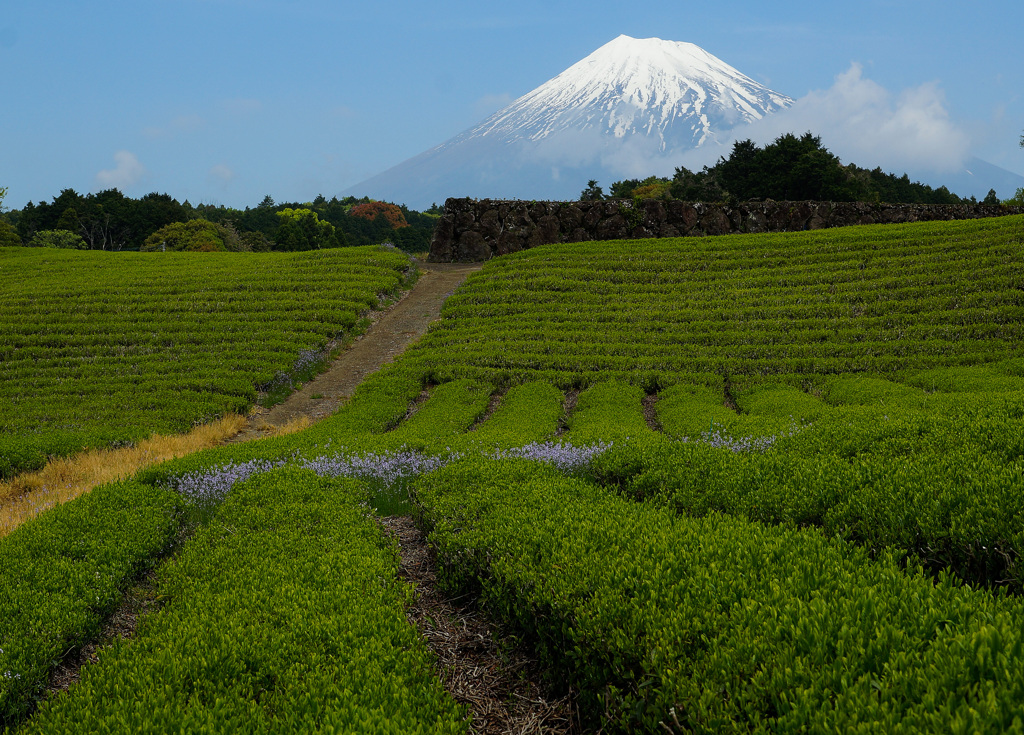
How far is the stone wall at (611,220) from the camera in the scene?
1976 inches

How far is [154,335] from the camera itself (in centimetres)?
2994

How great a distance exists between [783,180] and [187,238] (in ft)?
262

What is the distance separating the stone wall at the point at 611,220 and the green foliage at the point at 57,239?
219 feet

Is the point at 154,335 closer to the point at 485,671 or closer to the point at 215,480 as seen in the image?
the point at 215,480

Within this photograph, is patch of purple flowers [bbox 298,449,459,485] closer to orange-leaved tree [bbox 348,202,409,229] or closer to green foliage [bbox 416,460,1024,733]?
green foliage [bbox 416,460,1024,733]

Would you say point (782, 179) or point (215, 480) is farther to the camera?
point (782, 179)

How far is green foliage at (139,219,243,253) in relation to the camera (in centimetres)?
8569

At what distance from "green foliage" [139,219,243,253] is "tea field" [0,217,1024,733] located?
80562mm

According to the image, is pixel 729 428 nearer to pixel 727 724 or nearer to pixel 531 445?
pixel 531 445

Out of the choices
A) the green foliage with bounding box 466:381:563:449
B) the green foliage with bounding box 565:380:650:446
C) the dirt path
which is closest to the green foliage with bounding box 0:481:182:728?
the green foliage with bounding box 466:381:563:449

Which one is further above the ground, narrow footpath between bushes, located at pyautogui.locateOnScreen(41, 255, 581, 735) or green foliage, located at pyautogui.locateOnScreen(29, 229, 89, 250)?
green foliage, located at pyautogui.locateOnScreen(29, 229, 89, 250)

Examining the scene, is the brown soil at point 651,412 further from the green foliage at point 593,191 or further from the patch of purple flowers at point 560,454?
the green foliage at point 593,191

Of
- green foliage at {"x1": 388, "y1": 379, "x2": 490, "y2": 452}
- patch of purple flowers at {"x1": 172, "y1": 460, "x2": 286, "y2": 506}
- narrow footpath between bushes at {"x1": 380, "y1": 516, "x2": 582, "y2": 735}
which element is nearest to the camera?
narrow footpath between bushes at {"x1": 380, "y1": 516, "x2": 582, "y2": 735}

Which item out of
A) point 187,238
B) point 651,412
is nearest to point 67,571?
point 651,412
